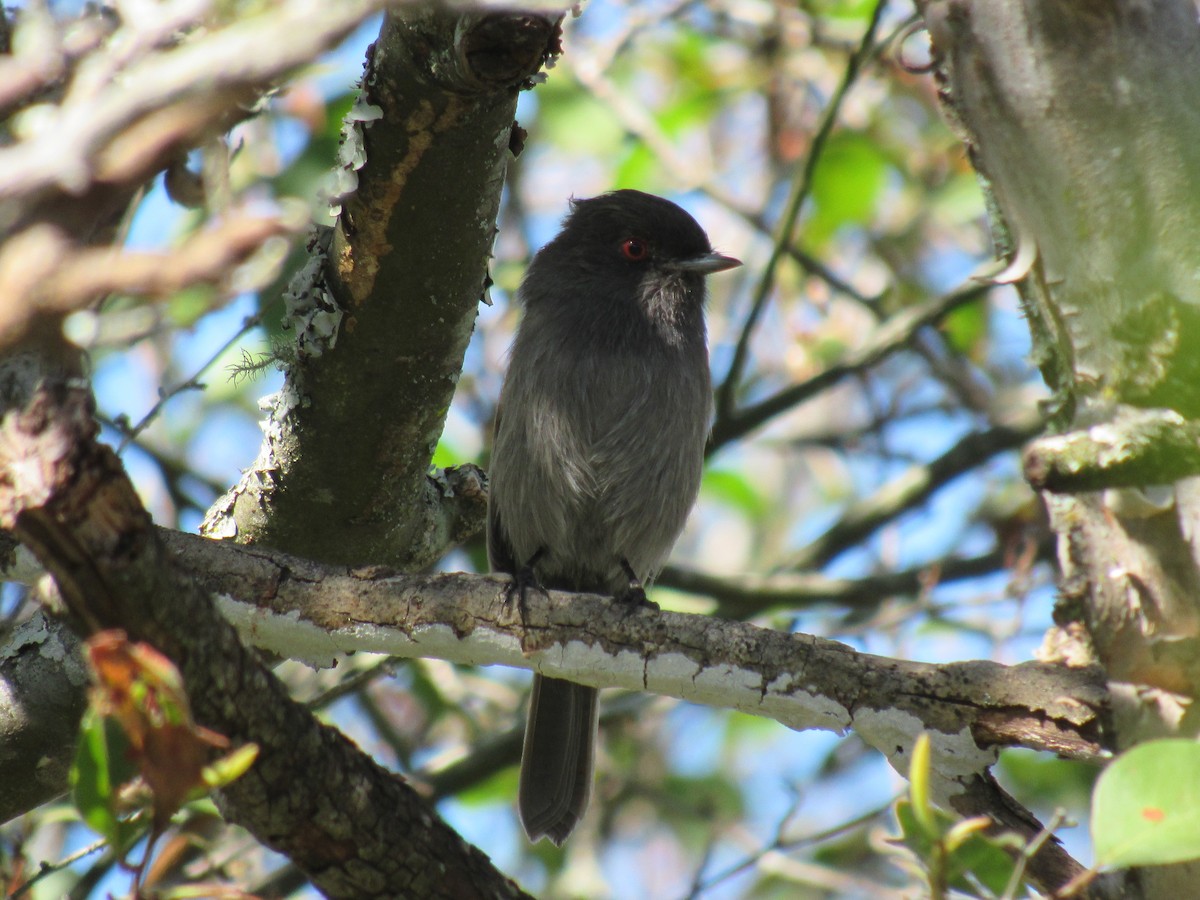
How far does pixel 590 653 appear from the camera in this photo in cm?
291

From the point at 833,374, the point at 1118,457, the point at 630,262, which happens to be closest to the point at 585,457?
the point at 630,262

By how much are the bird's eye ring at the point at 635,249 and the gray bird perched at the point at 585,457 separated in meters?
0.18

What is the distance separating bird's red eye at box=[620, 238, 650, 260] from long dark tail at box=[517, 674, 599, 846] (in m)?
1.88

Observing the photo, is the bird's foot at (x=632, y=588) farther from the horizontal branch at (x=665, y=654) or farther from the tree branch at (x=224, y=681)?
the tree branch at (x=224, y=681)

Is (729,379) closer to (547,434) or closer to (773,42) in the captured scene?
(547,434)

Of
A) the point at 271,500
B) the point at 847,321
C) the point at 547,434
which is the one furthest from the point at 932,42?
the point at 847,321

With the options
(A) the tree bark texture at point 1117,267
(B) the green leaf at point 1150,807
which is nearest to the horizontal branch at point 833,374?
(A) the tree bark texture at point 1117,267

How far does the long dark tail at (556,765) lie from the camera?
4.93 meters

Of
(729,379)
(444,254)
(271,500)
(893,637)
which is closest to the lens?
(444,254)

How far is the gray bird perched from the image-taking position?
15.8 ft

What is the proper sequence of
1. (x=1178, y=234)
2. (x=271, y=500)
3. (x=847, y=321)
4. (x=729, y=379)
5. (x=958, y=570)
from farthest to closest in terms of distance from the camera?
(x=847, y=321) < (x=958, y=570) < (x=729, y=379) < (x=271, y=500) < (x=1178, y=234)

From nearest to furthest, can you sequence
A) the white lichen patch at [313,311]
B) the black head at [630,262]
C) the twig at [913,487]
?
the white lichen patch at [313,311] < the black head at [630,262] < the twig at [913,487]

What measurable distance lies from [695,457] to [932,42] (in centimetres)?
281

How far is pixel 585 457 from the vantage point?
480cm
